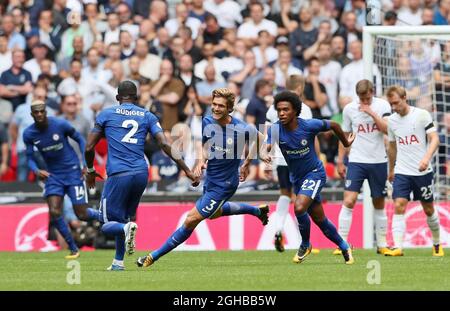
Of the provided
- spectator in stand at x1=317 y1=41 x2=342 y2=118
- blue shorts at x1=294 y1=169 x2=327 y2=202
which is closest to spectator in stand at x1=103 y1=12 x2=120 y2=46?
spectator in stand at x1=317 y1=41 x2=342 y2=118

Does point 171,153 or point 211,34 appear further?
point 211,34

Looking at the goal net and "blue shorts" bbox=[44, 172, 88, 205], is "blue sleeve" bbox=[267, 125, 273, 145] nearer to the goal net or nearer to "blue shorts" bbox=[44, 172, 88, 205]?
"blue shorts" bbox=[44, 172, 88, 205]

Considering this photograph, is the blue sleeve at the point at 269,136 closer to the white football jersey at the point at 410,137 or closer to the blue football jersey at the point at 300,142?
the blue football jersey at the point at 300,142

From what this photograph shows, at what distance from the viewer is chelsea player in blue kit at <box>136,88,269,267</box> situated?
15875mm

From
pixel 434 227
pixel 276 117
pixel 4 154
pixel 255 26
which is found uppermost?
pixel 255 26

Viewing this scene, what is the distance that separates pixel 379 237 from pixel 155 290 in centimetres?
768

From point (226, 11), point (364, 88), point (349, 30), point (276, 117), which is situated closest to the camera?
point (364, 88)

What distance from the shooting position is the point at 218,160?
16.4 m

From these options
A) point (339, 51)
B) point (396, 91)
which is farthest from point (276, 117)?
point (339, 51)

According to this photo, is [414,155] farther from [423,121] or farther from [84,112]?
[84,112]

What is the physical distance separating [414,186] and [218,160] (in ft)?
12.9

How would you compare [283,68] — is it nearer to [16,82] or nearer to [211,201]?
[16,82]

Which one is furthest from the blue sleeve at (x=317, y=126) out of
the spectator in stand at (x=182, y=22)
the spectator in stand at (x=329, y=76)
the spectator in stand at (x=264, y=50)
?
the spectator in stand at (x=182, y=22)
